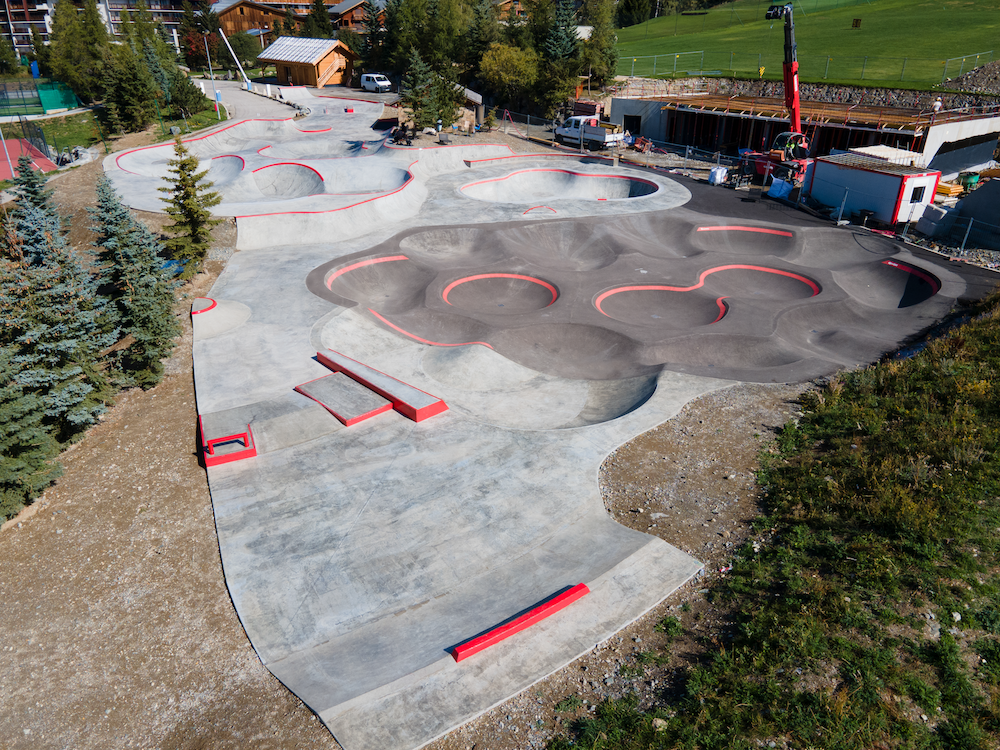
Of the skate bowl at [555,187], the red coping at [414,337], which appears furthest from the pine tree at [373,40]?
the red coping at [414,337]

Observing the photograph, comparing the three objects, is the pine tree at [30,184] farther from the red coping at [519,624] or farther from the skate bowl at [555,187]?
the red coping at [519,624]

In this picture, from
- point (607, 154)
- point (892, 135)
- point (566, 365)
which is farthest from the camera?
point (607, 154)

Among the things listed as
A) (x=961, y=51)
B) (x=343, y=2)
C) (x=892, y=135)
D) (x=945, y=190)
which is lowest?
(x=945, y=190)

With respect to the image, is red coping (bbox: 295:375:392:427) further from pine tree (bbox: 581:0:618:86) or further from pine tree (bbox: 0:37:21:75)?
pine tree (bbox: 0:37:21:75)

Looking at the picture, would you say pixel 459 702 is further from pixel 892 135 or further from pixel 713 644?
pixel 892 135

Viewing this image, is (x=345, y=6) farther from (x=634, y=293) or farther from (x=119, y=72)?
(x=634, y=293)

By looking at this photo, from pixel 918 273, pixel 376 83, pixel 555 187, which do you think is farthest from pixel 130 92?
pixel 918 273

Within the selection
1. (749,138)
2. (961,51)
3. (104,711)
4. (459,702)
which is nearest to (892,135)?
(749,138)

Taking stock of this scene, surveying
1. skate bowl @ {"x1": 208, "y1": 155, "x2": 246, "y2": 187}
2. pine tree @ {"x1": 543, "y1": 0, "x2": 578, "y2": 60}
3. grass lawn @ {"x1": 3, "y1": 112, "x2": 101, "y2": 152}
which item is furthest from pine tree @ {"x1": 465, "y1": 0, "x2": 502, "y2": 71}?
grass lawn @ {"x1": 3, "y1": 112, "x2": 101, "y2": 152}
